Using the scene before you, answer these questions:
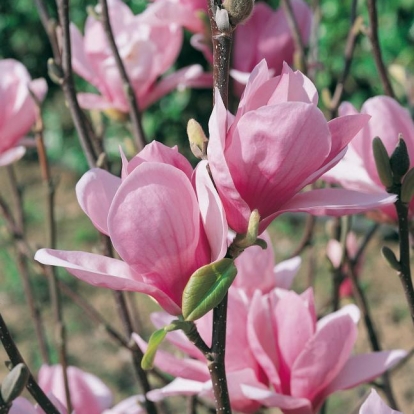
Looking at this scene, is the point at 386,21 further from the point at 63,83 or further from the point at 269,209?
the point at 269,209

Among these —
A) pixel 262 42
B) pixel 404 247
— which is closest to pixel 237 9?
pixel 404 247

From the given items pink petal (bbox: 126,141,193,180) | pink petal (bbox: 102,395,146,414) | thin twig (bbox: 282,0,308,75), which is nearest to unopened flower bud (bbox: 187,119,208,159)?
pink petal (bbox: 126,141,193,180)

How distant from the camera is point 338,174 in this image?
30.5 inches

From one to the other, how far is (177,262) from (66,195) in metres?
3.30

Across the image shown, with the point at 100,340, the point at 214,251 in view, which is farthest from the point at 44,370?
the point at 100,340

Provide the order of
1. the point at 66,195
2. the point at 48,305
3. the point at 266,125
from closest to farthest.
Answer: the point at 266,125 < the point at 48,305 < the point at 66,195

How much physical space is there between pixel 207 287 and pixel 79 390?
0.43 meters

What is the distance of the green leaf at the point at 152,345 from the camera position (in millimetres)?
Result: 547

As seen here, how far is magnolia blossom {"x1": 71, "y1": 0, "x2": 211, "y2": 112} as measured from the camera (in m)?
1.10

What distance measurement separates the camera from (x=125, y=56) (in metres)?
1.10

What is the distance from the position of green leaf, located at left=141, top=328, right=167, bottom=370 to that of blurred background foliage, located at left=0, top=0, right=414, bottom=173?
7.01ft

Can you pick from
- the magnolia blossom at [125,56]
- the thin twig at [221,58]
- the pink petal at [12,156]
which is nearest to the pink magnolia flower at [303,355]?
the thin twig at [221,58]

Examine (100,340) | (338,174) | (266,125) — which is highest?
(266,125)

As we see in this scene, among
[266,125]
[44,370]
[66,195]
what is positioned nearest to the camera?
[266,125]
